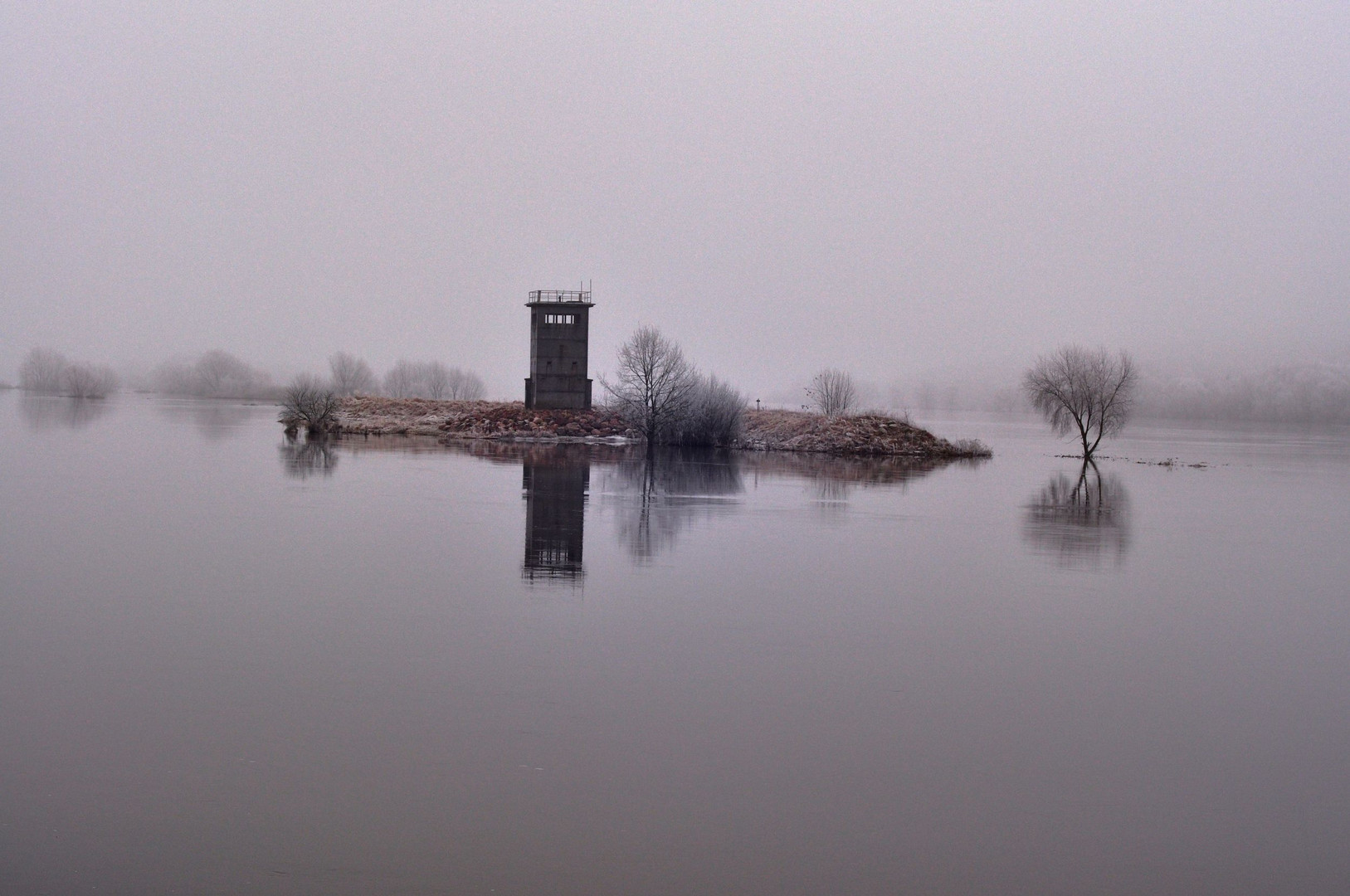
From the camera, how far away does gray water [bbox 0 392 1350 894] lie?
7.73 metres

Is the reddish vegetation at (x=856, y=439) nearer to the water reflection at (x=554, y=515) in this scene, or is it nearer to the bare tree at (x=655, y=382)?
the bare tree at (x=655, y=382)

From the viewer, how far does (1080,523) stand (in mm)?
28547

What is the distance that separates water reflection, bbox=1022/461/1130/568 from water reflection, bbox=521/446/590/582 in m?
9.80

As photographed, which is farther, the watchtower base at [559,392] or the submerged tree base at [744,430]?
the watchtower base at [559,392]

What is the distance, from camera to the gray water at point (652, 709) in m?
7.73

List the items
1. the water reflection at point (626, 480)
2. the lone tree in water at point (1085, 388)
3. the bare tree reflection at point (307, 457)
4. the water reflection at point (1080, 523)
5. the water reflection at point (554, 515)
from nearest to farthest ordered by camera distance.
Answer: the water reflection at point (554, 515), the water reflection at point (626, 480), the water reflection at point (1080, 523), the bare tree reflection at point (307, 457), the lone tree in water at point (1085, 388)

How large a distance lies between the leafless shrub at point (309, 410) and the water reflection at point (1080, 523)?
136 ft

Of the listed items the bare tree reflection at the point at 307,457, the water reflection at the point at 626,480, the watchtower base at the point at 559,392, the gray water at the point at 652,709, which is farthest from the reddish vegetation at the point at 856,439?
the gray water at the point at 652,709

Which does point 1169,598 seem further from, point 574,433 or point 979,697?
point 574,433

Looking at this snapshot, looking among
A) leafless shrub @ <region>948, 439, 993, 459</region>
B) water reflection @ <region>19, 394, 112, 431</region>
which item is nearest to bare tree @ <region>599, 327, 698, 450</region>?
leafless shrub @ <region>948, 439, 993, 459</region>

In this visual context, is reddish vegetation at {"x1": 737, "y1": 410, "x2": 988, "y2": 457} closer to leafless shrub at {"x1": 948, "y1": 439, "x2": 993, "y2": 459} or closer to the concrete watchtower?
leafless shrub at {"x1": 948, "y1": 439, "x2": 993, "y2": 459}

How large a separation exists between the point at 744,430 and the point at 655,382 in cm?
939

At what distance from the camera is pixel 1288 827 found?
864 cm

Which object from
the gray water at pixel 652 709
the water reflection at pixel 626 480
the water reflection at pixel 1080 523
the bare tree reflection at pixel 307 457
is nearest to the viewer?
the gray water at pixel 652 709
